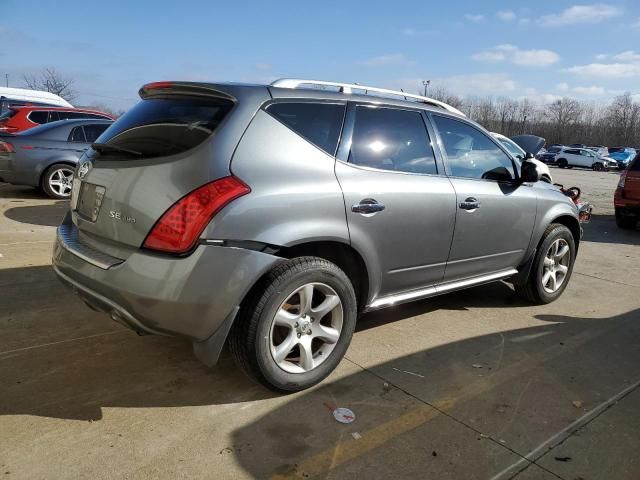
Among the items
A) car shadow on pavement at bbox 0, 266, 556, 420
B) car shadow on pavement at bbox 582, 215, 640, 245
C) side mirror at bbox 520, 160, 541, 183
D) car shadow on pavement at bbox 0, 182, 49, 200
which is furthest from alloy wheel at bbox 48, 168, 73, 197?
car shadow on pavement at bbox 582, 215, 640, 245

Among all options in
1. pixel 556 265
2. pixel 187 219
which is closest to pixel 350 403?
pixel 187 219

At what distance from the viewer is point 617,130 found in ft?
266

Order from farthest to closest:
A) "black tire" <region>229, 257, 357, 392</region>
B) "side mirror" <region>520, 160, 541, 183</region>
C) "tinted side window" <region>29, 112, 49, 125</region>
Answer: "tinted side window" <region>29, 112, 49, 125</region>, "side mirror" <region>520, 160, 541, 183</region>, "black tire" <region>229, 257, 357, 392</region>

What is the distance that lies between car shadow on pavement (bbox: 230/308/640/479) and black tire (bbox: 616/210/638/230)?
6958 mm

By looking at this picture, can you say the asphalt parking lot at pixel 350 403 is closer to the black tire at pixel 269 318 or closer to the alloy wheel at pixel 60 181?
the black tire at pixel 269 318

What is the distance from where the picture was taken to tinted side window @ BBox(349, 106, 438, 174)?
328 cm

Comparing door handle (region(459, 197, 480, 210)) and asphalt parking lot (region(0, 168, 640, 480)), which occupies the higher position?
door handle (region(459, 197, 480, 210))

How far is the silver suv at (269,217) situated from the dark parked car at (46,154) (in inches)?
267

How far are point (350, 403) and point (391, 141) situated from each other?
1740 mm

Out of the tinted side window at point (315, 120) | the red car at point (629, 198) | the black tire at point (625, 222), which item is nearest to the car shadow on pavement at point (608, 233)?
the black tire at point (625, 222)

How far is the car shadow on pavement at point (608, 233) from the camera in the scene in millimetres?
8603

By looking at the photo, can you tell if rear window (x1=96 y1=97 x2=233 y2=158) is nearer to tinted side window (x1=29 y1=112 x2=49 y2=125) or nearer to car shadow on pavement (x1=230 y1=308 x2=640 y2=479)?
car shadow on pavement (x1=230 y1=308 x2=640 y2=479)

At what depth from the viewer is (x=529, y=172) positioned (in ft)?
13.9

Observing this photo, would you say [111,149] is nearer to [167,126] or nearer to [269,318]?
[167,126]
